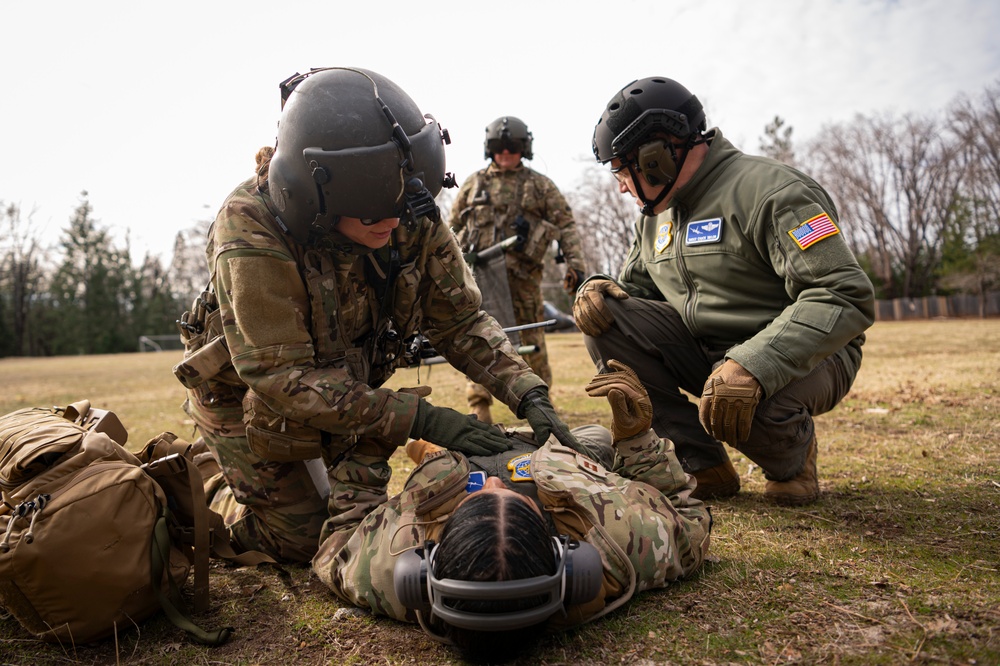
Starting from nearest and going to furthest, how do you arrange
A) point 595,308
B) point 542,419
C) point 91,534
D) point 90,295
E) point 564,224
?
point 91,534, point 542,419, point 595,308, point 564,224, point 90,295

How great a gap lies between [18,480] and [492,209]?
567 centimetres

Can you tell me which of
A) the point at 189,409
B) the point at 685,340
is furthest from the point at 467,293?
the point at 189,409

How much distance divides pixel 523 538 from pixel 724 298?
2036 mm

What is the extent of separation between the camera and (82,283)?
46.3 metres

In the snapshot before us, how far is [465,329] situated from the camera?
3.43 m

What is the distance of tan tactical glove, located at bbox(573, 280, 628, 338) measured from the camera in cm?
381

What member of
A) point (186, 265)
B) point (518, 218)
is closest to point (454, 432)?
point (518, 218)

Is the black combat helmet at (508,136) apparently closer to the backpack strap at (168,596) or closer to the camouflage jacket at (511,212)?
the camouflage jacket at (511,212)

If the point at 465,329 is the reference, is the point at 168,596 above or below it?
below

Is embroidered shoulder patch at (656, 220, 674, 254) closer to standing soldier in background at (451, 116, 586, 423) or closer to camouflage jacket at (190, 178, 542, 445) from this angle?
camouflage jacket at (190, 178, 542, 445)

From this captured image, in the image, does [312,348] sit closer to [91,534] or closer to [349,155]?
[349,155]

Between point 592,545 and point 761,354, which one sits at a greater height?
point 761,354

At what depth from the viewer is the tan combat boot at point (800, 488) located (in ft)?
11.3

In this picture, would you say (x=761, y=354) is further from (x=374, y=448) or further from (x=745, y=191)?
(x=374, y=448)
